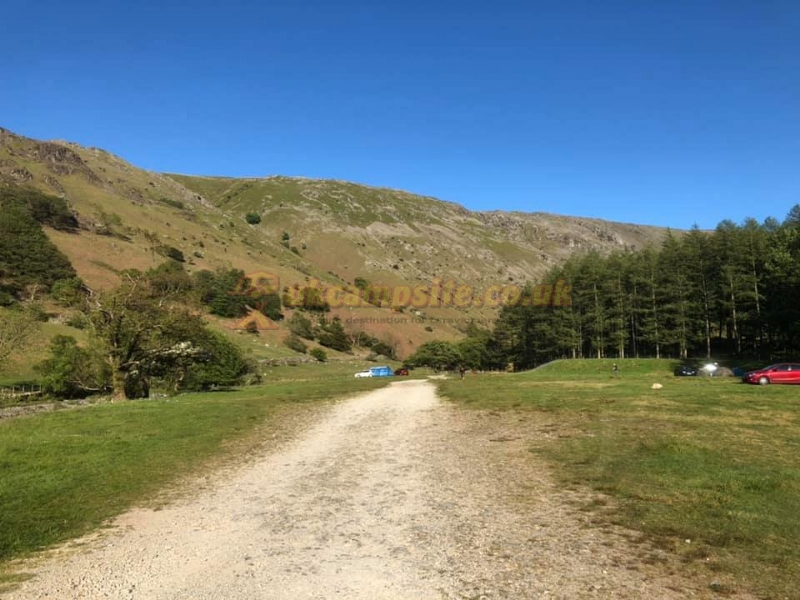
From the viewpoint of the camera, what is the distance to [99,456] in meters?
12.8

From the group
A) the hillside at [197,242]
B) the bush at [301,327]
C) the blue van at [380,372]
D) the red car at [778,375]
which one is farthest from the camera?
the hillside at [197,242]

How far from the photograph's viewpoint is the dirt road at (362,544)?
5637 mm

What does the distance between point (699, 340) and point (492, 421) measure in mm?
55309

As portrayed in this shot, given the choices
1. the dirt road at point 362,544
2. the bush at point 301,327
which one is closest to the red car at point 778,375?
the dirt road at point 362,544

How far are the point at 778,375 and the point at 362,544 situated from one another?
35.4 m

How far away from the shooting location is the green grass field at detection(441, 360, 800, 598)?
21.1 feet

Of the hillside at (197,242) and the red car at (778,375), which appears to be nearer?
the red car at (778,375)

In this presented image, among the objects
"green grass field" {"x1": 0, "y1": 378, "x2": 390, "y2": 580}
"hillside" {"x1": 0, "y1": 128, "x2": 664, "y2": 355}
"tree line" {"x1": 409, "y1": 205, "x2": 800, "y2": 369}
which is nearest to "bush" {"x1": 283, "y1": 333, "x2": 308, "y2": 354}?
"hillside" {"x1": 0, "y1": 128, "x2": 664, "y2": 355}

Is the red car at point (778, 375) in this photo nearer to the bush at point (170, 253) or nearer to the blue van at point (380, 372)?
the blue van at point (380, 372)

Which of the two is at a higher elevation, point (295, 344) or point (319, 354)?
point (295, 344)

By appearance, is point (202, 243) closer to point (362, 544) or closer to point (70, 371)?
point (70, 371)

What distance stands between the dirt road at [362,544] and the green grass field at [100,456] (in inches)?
38.4

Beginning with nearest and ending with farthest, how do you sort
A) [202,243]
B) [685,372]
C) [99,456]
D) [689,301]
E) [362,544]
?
[362,544], [99,456], [685,372], [689,301], [202,243]

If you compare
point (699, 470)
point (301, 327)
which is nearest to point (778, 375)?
point (699, 470)
